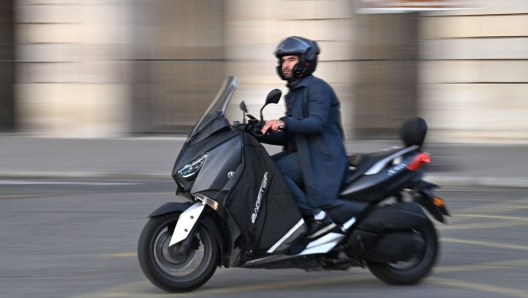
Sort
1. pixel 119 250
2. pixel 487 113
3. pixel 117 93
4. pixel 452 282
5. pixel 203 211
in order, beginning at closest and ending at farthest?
pixel 203 211
pixel 452 282
pixel 119 250
pixel 487 113
pixel 117 93

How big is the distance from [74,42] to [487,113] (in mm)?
6911

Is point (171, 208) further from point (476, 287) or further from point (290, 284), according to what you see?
point (476, 287)

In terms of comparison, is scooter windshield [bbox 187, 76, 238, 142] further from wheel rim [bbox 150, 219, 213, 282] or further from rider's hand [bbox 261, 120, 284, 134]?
wheel rim [bbox 150, 219, 213, 282]

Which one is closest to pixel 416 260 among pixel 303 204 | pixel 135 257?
pixel 303 204

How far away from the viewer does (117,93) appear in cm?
1390

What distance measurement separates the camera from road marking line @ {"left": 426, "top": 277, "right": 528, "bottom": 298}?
4.78 m

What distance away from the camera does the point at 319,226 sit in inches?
188

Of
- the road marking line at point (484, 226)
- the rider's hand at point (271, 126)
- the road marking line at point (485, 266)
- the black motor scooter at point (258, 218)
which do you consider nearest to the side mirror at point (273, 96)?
Result: the black motor scooter at point (258, 218)

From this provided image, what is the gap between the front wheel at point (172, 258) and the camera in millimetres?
4581

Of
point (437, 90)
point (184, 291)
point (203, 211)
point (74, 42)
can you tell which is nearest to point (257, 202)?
point (203, 211)

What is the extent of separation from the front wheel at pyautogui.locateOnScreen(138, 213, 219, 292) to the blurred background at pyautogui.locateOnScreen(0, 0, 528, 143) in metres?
8.28

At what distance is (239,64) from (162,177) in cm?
400

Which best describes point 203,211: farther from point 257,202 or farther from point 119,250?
point 119,250

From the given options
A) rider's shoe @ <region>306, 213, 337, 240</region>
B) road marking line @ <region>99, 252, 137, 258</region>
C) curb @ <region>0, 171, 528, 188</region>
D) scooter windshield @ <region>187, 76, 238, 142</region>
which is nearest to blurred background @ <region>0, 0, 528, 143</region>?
curb @ <region>0, 171, 528, 188</region>
